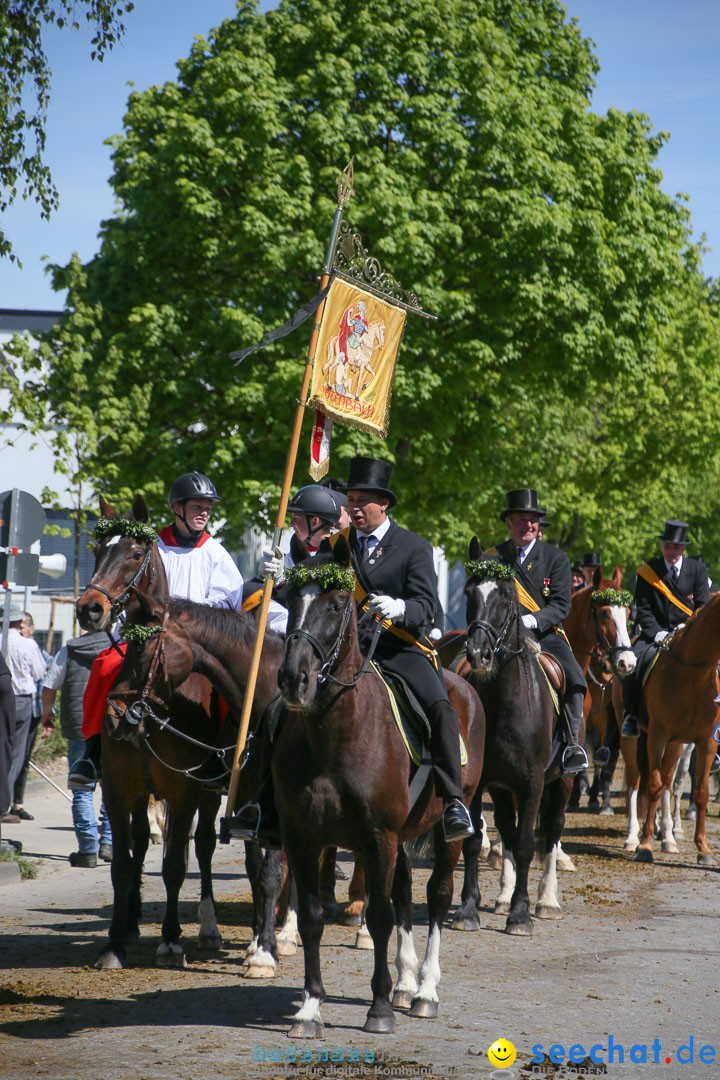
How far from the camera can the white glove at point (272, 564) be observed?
8195 mm

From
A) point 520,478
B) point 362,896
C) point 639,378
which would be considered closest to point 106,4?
point 362,896

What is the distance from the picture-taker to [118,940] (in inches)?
317

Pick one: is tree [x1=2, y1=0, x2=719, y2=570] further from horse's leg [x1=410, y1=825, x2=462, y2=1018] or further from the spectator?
horse's leg [x1=410, y1=825, x2=462, y2=1018]

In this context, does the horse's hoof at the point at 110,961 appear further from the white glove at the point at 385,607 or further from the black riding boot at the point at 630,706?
the black riding boot at the point at 630,706

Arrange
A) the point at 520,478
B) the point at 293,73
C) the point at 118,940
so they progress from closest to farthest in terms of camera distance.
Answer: the point at 118,940, the point at 293,73, the point at 520,478

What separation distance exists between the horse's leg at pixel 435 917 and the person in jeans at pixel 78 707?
223 inches

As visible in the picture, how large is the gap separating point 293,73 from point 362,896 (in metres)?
19.8

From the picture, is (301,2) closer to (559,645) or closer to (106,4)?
(106,4)

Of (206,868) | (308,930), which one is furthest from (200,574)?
(308,930)

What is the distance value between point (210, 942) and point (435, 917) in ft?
6.71

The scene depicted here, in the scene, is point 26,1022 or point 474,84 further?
point 474,84

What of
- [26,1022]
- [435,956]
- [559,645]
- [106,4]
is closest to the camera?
[26,1022]

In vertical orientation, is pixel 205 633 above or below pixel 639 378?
below

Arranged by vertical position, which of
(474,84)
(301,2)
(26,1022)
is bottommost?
(26,1022)
